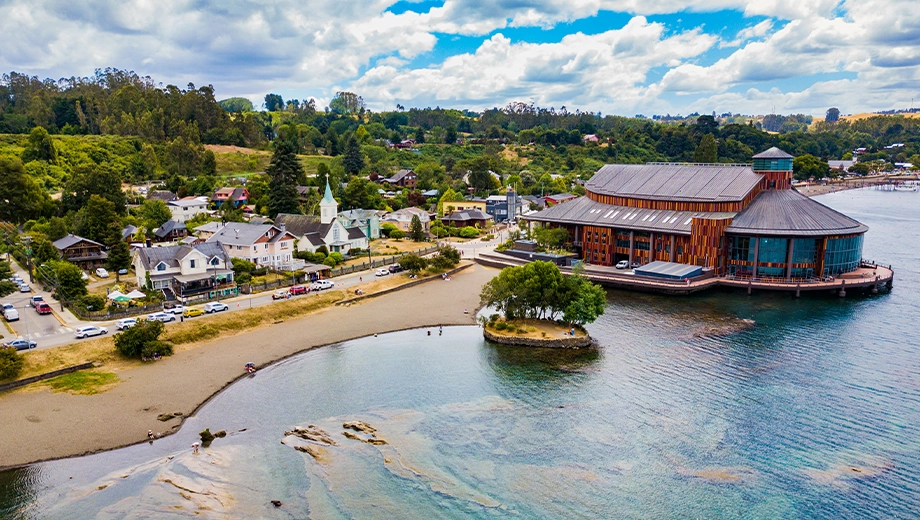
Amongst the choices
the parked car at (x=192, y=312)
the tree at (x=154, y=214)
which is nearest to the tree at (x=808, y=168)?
the tree at (x=154, y=214)

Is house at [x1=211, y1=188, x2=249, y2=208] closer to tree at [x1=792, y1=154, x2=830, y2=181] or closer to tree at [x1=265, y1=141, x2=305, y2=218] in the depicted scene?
tree at [x1=265, y1=141, x2=305, y2=218]

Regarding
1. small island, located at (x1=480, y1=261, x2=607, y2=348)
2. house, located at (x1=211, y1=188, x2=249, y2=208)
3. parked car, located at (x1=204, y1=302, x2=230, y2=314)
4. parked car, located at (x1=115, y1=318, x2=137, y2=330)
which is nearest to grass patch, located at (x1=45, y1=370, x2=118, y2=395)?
parked car, located at (x1=115, y1=318, x2=137, y2=330)

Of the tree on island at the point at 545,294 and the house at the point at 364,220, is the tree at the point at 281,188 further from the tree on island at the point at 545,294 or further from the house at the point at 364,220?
the tree on island at the point at 545,294

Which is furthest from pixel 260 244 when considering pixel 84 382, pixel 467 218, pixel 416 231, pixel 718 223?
pixel 718 223

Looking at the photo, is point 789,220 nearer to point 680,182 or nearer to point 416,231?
point 680,182

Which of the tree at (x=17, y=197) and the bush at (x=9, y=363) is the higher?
the tree at (x=17, y=197)
